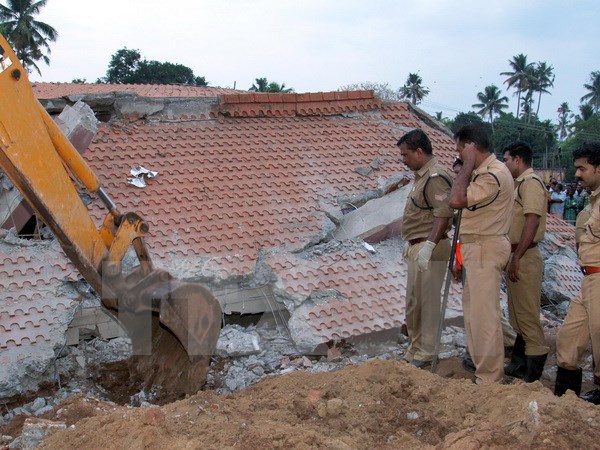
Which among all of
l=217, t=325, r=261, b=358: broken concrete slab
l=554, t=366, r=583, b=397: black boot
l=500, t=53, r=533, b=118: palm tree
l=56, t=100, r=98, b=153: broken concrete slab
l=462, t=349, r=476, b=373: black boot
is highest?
l=500, t=53, r=533, b=118: palm tree

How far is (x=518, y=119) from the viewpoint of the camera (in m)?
48.9

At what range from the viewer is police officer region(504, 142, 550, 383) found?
5312mm

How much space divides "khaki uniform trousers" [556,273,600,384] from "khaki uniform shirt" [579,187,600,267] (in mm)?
109

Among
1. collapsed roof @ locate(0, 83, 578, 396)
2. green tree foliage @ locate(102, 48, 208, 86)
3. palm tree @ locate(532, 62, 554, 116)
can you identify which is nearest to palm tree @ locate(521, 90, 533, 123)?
palm tree @ locate(532, 62, 554, 116)

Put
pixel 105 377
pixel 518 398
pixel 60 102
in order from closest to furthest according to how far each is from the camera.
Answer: pixel 518 398, pixel 105 377, pixel 60 102

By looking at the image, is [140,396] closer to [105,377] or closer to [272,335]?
[105,377]

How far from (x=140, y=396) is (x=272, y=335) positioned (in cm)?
173

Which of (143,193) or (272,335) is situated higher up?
(143,193)

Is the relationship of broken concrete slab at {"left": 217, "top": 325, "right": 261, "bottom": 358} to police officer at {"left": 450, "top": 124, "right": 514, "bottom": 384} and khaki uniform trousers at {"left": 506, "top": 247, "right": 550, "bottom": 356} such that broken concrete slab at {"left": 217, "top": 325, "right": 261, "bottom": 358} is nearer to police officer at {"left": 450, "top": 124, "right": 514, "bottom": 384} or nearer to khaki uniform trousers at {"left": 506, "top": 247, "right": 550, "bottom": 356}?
police officer at {"left": 450, "top": 124, "right": 514, "bottom": 384}

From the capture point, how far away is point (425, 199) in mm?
5477

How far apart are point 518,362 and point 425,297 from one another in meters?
1.06

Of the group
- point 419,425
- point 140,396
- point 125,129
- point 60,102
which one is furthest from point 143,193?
point 419,425

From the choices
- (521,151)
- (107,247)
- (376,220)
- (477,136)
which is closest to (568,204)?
(376,220)

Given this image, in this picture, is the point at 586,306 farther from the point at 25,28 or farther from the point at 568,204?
the point at 25,28
